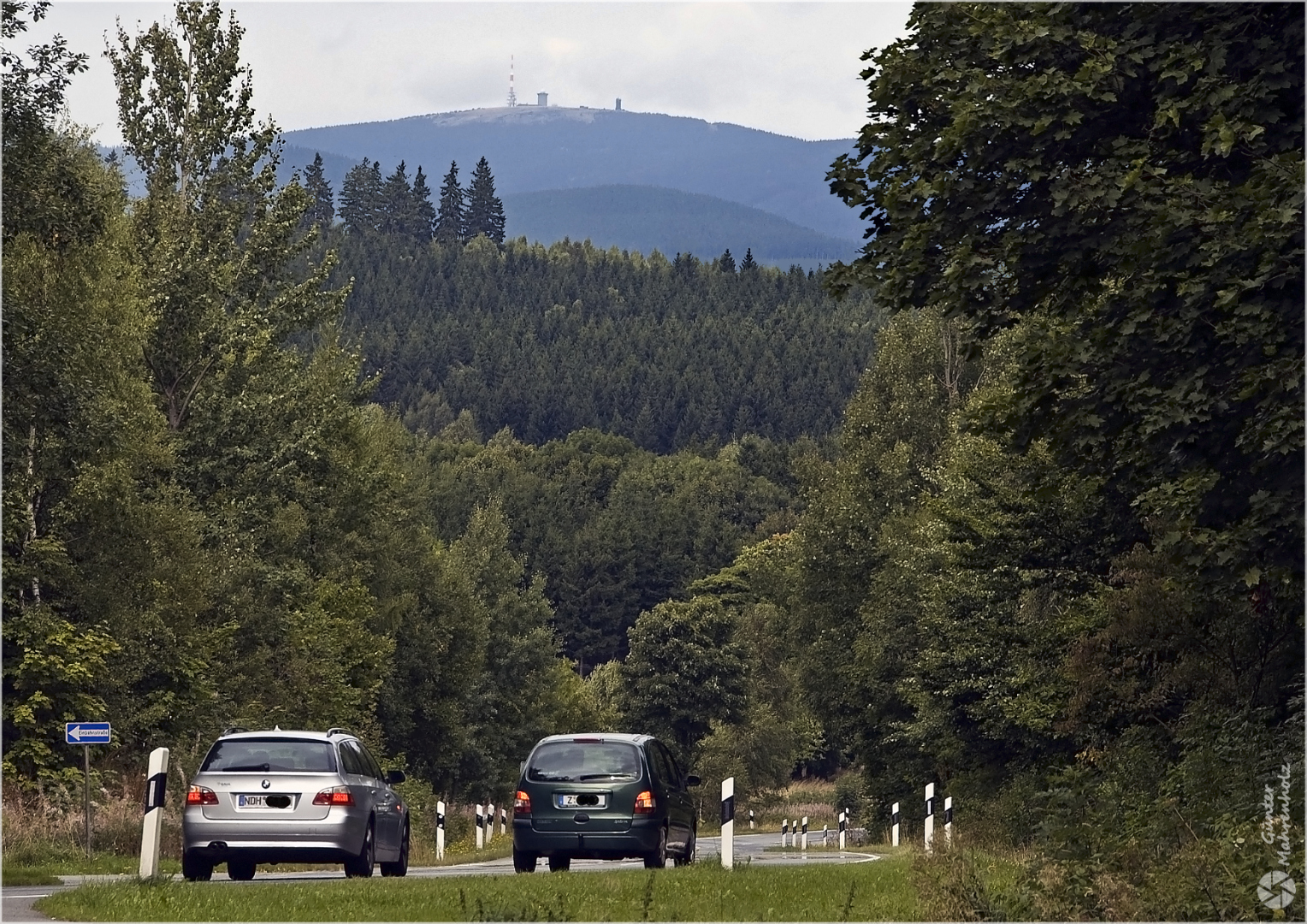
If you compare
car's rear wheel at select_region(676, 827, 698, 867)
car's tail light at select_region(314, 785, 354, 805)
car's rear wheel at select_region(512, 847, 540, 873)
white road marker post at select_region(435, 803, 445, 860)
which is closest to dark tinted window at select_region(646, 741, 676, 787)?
car's rear wheel at select_region(676, 827, 698, 867)

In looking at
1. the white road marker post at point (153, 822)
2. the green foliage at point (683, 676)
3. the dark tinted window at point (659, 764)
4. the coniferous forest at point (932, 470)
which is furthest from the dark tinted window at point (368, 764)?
the green foliage at point (683, 676)

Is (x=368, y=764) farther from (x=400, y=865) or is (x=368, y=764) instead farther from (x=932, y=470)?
(x=932, y=470)

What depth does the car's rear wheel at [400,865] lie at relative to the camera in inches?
829

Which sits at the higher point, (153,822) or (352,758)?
(352,758)

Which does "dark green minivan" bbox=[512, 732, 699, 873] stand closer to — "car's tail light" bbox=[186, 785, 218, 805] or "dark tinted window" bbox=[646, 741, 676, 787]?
"dark tinted window" bbox=[646, 741, 676, 787]

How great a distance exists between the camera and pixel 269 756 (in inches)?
735

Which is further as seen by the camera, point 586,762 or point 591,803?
point 586,762

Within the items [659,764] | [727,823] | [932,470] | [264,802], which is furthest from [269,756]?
[932,470]

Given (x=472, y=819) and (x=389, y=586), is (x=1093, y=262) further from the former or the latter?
(x=389, y=586)

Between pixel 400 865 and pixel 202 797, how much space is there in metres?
3.59

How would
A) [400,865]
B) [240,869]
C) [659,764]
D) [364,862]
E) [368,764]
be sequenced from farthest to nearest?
1. [659,764]
2. [400,865]
3. [368,764]
4. [240,869]
5. [364,862]

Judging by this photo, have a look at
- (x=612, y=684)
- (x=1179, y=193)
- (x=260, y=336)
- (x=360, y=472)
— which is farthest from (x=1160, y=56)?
(x=612, y=684)

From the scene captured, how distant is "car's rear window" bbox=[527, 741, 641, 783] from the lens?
21.0 metres

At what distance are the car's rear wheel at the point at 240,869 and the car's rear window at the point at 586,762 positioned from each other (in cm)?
331
